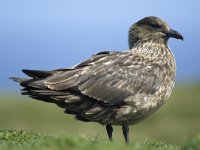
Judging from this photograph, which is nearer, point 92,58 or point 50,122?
point 92,58

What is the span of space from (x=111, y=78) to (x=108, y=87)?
184mm

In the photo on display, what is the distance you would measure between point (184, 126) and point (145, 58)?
12.0 meters

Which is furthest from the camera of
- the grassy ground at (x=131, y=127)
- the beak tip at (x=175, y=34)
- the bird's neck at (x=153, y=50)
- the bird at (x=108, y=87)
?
the grassy ground at (x=131, y=127)

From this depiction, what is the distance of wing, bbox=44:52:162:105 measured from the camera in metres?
12.0

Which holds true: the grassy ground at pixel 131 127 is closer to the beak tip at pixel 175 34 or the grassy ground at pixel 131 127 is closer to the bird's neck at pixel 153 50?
the bird's neck at pixel 153 50

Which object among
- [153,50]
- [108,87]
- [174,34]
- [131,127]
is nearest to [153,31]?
[174,34]

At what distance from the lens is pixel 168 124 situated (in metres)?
24.2

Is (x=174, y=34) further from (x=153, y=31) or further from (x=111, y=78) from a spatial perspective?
(x=111, y=78)

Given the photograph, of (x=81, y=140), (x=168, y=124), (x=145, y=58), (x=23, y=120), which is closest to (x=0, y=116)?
(x=23, y=120)

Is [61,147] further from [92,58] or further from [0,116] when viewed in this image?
[0,116]

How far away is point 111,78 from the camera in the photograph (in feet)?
40.3

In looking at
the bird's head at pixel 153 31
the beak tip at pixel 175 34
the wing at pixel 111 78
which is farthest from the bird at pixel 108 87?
the bird's head at pixel 153 31

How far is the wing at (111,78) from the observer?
12.0 meters

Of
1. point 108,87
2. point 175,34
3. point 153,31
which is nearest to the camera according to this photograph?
point 108,87
